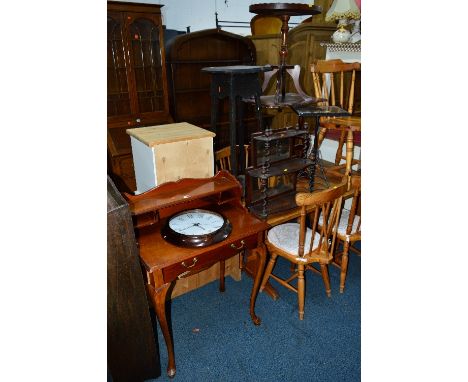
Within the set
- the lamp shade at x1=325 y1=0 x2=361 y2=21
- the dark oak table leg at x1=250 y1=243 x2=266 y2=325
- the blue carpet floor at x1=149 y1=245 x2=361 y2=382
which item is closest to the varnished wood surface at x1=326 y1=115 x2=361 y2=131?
the dark oak table leg at x1=250 y1=243 x2=266 y2=325

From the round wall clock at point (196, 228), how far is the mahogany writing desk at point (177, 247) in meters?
0.03

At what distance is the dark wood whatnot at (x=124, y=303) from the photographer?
1490 millimetres

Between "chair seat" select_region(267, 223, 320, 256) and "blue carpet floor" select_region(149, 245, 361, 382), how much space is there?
1.69ft

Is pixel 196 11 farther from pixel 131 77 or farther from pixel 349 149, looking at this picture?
pixel 349 149

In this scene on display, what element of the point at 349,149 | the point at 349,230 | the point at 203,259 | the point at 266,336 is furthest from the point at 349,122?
the point at 266,336

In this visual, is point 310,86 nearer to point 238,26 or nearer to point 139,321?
point 238,26

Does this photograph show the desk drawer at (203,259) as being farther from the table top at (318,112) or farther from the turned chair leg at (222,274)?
the table top at (318,112)

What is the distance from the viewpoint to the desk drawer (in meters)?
1.76

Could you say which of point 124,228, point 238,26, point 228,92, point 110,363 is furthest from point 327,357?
point 238,26

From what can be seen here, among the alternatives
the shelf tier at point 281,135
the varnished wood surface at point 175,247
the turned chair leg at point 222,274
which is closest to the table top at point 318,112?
the shelf tier at point 281,135

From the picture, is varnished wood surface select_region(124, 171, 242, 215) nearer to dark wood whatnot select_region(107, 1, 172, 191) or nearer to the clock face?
the clock face
